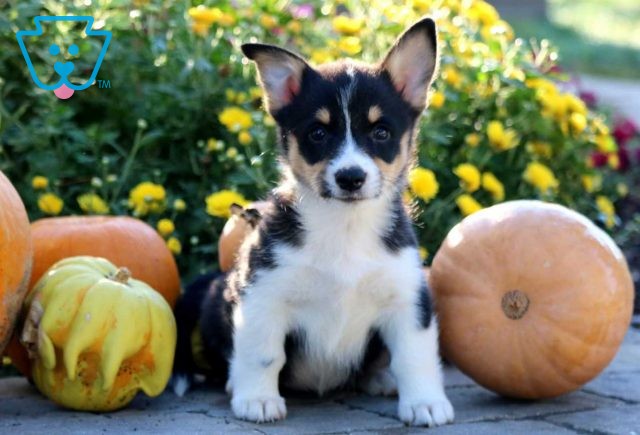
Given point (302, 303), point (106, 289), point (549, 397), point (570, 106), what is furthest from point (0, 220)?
point (570, 106)

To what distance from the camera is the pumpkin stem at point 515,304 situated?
377 cm

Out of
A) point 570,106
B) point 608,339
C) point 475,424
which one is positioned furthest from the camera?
point 570,106

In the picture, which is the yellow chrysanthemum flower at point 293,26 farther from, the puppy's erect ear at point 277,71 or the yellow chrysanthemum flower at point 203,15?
the puppy's erect ear at point 277,71

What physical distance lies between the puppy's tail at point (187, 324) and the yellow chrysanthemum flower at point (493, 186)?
1.49m

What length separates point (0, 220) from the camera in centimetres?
354

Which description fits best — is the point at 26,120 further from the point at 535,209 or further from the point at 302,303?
the point at 535,209

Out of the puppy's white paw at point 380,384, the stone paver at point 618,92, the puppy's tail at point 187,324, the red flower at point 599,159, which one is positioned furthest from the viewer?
the stone paver at point 618,92

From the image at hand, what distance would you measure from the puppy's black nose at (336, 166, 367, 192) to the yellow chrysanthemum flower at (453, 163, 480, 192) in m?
1.69

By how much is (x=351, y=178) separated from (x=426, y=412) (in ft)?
2.75

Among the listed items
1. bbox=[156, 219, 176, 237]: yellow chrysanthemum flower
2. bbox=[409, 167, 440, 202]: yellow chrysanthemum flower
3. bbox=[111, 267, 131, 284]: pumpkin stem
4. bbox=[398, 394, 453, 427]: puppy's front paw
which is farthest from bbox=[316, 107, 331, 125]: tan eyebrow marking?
bbox=[156, 219, 176, 237]: yellow chrysanthemum flower

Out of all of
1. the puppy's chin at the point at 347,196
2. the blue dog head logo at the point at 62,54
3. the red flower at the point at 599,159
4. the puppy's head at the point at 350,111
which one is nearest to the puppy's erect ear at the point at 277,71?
the puppy's head at the point at 350,111

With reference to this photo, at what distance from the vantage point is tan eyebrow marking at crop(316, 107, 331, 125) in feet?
11.7

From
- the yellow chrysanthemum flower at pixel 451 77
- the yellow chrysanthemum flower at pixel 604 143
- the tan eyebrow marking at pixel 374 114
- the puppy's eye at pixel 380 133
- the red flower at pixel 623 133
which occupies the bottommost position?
the red flower at pixel 623 133

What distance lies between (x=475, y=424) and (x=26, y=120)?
310cm
